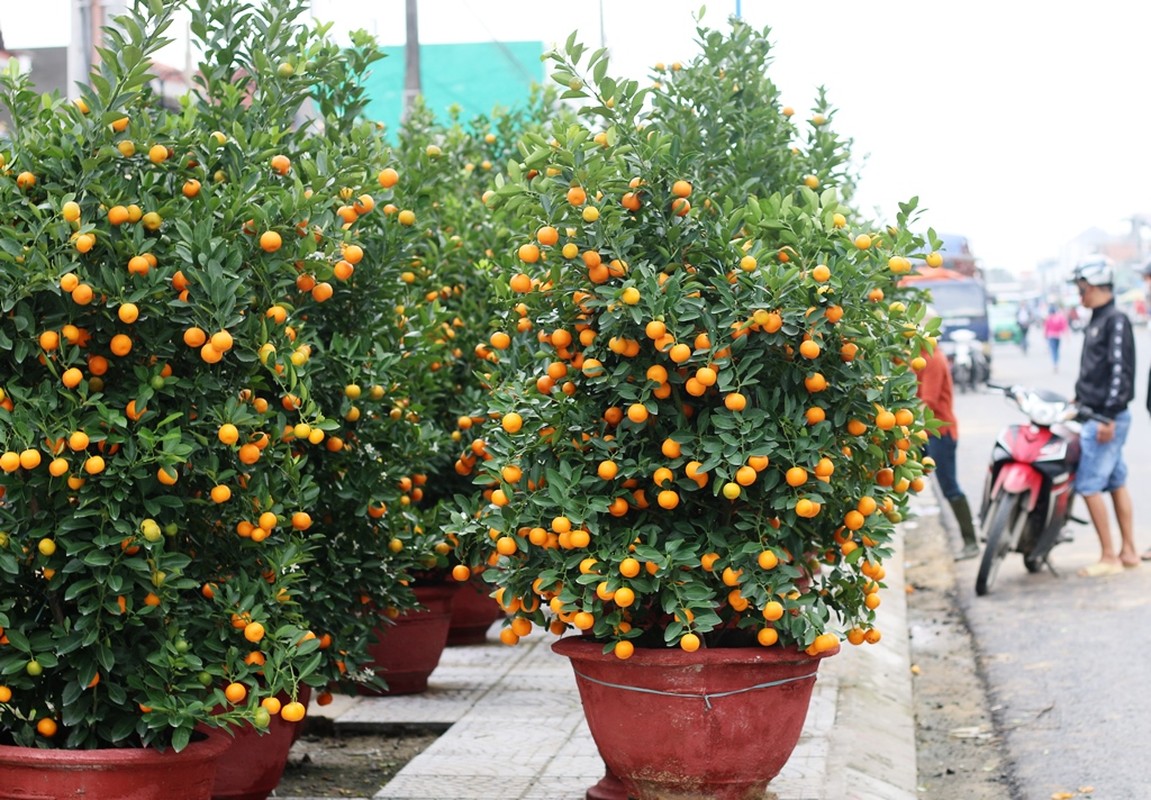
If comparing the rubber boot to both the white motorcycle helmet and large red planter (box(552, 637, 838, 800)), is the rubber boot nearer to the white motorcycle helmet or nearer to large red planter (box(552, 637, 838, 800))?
the white motorcycle helmet

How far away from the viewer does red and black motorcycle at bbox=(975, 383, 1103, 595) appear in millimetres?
8320

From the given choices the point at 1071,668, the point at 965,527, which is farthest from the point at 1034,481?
the point at 1071,668

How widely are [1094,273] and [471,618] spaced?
4341 millimetres

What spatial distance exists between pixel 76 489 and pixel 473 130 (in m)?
5.73

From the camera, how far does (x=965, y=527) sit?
32.1ft

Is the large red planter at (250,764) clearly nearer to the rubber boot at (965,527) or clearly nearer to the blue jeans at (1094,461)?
the blue jeans at (1094,461)

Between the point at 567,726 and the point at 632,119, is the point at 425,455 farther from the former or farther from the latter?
the point at 632,119

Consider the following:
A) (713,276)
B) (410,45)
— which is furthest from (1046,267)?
(713,276)

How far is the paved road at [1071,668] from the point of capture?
5.22 m

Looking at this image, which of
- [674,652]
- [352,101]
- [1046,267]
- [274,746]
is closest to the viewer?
[674,652]

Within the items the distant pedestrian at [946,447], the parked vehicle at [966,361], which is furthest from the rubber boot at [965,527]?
the parked vehicle at [966,361]

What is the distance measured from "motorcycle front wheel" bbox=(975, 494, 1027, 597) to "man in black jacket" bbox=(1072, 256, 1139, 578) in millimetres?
434

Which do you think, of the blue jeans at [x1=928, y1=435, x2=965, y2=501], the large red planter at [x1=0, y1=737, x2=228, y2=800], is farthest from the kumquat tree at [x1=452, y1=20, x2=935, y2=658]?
the blue jeans at [x1=928, y1=435, x2=965, y2=501]

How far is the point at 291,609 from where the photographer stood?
3.71 metres
